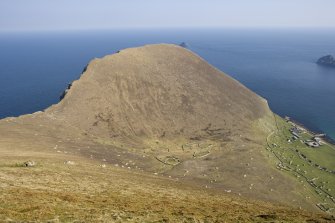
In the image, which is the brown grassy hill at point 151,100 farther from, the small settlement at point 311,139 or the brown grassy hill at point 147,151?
the small settlement at point 311,139

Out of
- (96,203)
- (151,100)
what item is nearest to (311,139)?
(151,100)

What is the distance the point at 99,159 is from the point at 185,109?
7510cm

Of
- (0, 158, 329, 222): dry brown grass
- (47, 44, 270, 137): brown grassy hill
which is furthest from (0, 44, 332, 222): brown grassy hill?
(47, 44, 270, 137): brown grassy hill

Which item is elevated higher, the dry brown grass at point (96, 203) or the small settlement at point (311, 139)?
the dry brown grass at point (96, 203)

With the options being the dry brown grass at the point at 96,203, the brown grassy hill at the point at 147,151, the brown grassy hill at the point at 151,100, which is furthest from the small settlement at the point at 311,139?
the dry brown grass at the point at 96,203

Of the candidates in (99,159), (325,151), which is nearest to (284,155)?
(325,151)

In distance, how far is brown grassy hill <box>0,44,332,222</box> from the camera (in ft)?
136

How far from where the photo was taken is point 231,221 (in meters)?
36.9

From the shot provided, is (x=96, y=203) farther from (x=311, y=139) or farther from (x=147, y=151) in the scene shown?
(x=311, y=139)

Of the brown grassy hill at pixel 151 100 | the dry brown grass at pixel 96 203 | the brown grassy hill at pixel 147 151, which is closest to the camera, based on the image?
the dry brown grass at pixel 96 203

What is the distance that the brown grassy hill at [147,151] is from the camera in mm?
41344

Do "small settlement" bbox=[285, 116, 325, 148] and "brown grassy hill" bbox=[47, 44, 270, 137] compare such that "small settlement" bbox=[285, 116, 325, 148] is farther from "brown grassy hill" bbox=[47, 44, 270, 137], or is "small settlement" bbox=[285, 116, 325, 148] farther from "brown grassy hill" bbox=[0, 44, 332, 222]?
"brown grassy hill" bbox=[47, 44, 270, 137]

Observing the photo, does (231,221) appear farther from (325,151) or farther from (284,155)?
(325,151)

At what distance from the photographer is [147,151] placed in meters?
128
